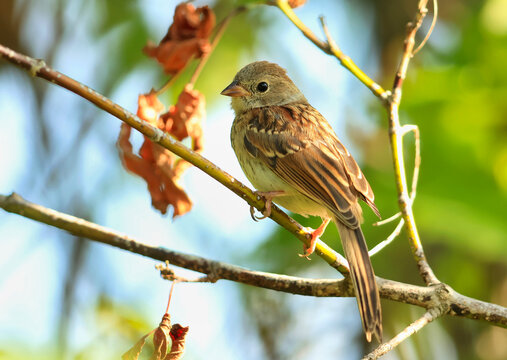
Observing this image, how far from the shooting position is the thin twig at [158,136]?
2.20 metres

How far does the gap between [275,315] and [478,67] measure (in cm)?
229

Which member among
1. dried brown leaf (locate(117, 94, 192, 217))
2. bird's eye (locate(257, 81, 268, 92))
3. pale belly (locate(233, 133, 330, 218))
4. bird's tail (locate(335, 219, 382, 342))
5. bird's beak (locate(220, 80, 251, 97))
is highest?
bird's eye (locate(257, 81, 268, 92))

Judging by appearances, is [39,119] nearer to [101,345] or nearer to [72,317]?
[72,317]

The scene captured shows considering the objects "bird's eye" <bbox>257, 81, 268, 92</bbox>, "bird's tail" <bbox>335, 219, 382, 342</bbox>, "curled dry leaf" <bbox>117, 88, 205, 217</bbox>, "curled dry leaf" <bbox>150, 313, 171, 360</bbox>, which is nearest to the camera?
"curled dry leaf" <bbox>150, 313, 171, 360</bbox>

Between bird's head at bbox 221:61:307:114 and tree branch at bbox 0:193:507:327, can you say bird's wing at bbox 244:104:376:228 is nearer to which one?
bird's head at bbox 221:61:307:114

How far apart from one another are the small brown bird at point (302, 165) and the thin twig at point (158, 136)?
0.09m

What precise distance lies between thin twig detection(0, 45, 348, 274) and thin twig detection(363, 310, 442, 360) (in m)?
0.38

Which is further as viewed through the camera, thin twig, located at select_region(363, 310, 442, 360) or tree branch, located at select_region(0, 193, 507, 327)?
tree branch, located at select_region(0, 193, 507, 327)

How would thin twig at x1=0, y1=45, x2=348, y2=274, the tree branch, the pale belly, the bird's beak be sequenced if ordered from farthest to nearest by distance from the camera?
the bird's beak < the pale belly < the tree branch < thin twig at x1=0, y1=45, x2=348, y2=274

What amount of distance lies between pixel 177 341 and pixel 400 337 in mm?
803

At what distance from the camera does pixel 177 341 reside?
2.54 m

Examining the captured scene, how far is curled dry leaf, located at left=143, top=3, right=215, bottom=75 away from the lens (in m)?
3.39

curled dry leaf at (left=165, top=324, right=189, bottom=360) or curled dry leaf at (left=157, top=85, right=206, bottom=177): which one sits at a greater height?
curled dry leaf at (left=157, top=85, right=206, bottom=177)

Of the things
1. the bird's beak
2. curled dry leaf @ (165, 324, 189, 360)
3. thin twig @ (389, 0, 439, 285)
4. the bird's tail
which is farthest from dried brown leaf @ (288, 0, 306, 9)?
curled dry leaf @ (165, 324, 189, 360)
